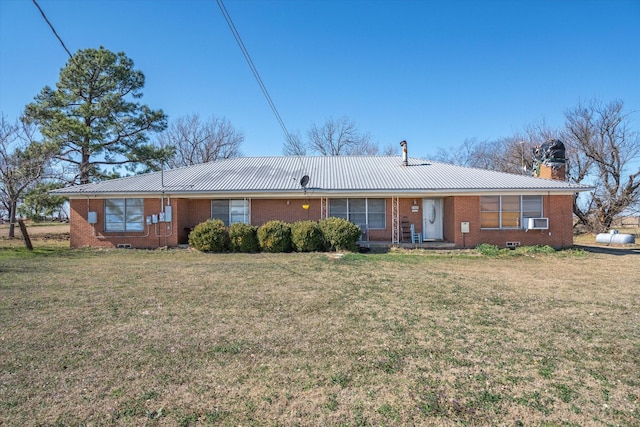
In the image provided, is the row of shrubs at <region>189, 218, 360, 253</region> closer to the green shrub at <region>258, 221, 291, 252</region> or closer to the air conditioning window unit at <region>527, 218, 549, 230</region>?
the green shrub at <region>258, 221, 291, 252</region>

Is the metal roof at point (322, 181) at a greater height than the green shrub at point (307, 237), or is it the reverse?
the metal roof at point (322, 181)

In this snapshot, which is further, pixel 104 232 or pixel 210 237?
pixel 104 232

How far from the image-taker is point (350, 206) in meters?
16.5

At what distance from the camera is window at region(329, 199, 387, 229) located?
1642cm

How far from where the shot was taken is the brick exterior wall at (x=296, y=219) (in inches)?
596

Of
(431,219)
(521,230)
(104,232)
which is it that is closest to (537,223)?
(521,230)

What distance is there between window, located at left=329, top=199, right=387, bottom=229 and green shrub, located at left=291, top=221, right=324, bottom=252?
2.32 m

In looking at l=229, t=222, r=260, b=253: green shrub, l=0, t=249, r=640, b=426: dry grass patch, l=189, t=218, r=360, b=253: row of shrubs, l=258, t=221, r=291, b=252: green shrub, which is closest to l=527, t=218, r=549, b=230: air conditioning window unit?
l=0, t=249, r=640, b=426: dry grass patch

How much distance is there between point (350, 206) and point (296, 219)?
8.09 ft

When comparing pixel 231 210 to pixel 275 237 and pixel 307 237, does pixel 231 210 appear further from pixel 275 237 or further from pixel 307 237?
pixel 307 237

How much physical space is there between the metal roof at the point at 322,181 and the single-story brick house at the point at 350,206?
0.14 feet

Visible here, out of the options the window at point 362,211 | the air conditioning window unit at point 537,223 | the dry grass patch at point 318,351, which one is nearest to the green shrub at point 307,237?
the window at point 362,211

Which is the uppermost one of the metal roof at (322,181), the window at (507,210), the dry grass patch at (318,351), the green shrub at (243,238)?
the metal roof at (322,181)

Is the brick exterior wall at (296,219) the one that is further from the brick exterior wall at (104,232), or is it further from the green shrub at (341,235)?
the green shrub at (341,235)
